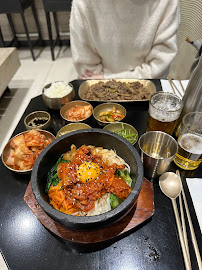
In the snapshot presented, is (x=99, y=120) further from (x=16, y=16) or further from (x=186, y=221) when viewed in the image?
(x=16, y=16)

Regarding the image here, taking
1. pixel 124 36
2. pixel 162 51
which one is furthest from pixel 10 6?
pixel 162 51

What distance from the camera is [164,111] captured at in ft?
4.70

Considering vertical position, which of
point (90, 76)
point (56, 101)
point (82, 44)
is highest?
point (82, 44)

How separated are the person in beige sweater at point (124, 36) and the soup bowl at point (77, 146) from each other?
1.66 meters

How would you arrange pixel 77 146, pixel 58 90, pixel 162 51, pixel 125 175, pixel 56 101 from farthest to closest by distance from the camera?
1. pixel 162 51
2. pixel 58 90
3. pixel 56 101
4. pixel 77 146
5. pixel 125 175

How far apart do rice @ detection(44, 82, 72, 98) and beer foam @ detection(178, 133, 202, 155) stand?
4.23 ft

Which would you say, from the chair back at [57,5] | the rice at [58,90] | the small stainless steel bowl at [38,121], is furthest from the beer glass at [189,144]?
the chair back at [57,5]

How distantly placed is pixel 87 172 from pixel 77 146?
27 centimetres

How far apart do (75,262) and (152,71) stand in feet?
7.76

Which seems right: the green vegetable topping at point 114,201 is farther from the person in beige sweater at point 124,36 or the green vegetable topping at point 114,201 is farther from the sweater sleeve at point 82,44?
the sweater sleeve at point 82,44

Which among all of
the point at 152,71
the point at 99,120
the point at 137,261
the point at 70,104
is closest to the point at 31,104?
the point at 70,104

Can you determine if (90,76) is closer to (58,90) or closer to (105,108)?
(58,90)

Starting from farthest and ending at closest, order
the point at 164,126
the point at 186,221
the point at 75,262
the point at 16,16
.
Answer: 1. the point at 16,16
2. the point at 164,126
3. the point at 186,221
4. the point at 75,262

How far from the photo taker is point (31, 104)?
7.07ft
